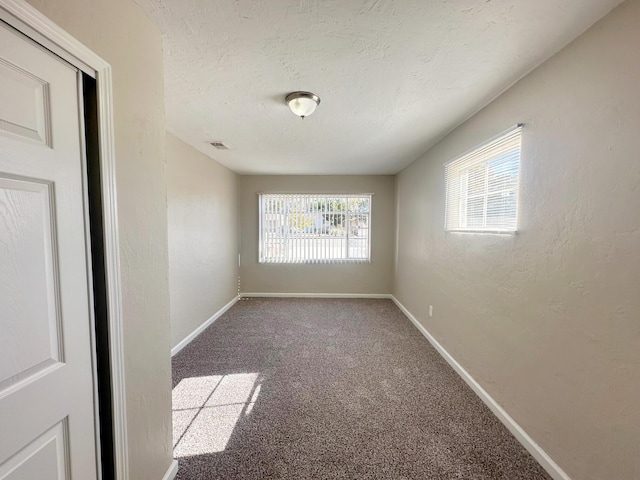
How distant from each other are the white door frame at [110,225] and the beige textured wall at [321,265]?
380 cm

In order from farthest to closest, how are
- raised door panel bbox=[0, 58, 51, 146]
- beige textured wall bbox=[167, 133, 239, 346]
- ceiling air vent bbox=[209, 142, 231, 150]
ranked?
ceiling air vent bbox=[209, 142, 231, 150], beige textured wall bbox=[167, 133, 239, 346], raised door panel bbox=[0, 58, 51, 146]

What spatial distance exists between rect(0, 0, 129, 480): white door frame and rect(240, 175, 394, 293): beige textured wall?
3801mm

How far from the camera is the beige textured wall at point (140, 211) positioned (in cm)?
102

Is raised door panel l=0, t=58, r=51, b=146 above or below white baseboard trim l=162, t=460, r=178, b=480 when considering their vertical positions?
above

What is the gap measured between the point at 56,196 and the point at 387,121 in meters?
2.28

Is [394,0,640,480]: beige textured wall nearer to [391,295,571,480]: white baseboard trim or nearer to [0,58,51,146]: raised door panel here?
[391,295,571,480]: white baseboard trim

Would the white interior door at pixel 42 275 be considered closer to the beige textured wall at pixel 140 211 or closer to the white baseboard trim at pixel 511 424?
the beige textured wall at pixel 140 211

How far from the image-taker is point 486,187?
2.07m

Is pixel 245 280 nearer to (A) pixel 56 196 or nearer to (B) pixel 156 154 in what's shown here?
(B) pixel 156 154

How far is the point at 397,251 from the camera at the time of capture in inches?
178

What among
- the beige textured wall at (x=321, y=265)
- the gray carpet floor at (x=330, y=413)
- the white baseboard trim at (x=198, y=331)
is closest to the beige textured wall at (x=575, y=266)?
the gray carpet floor at (x=330, y=413)

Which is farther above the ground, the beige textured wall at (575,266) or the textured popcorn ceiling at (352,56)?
the textured popcorn ceiling at (352,56)

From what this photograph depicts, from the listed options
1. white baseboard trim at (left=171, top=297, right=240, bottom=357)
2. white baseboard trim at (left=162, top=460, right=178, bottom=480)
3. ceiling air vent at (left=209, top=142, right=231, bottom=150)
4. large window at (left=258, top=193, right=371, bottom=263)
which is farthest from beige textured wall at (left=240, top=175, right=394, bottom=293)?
white baseboard trim at (left=162, top=460, right=178, bottom=480)

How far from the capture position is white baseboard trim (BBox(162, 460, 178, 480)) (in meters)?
1.36
